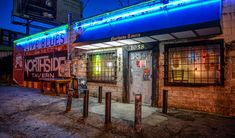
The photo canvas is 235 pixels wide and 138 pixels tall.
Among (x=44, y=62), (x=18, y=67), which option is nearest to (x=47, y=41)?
(x=44, y=62)

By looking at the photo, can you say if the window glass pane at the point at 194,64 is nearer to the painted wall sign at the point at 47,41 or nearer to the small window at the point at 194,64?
the small window at the point at 194,64

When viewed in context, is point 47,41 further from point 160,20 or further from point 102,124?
point 102,124

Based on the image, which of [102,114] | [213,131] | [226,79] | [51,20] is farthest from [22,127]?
[51,20]

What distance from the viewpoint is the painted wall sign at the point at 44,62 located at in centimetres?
1271

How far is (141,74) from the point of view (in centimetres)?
878

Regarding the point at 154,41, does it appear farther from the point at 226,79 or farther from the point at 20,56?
the point at 20,56

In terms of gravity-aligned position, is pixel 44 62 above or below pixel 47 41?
below

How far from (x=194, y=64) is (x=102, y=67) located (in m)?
5.38

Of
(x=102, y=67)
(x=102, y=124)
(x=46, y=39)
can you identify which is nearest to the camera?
(x=102, y=124)

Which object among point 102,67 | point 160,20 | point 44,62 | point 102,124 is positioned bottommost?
point 102,124

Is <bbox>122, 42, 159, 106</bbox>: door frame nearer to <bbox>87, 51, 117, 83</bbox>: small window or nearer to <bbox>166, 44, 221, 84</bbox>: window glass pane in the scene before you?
<bbox>166, 44, 221, 84</bbox>: window glass pane

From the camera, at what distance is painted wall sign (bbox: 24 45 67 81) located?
12710 mm

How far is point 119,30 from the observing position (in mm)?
8289

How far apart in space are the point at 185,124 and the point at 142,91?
3.38m
